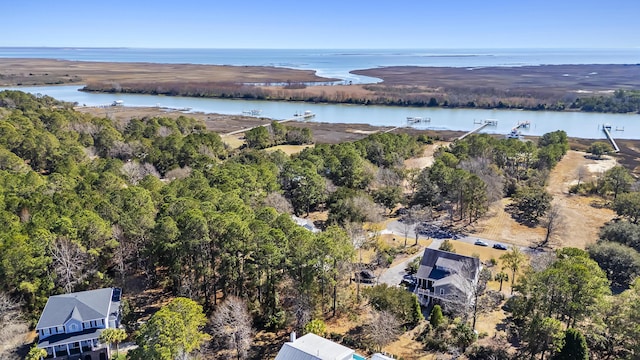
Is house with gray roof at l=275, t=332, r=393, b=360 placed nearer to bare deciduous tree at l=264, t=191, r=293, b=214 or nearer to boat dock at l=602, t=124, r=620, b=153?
bare deciduous tree at l=264, t=191, r=293, b=214

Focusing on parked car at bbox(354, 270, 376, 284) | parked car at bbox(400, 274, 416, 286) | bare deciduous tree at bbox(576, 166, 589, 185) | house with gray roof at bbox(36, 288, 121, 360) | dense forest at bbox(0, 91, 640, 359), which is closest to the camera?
house with gray roof at bbox(36, 288, 121, 360)

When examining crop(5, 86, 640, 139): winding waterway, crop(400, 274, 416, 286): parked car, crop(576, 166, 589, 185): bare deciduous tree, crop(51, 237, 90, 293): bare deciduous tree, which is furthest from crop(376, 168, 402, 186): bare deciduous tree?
crop(5, 86, 640, 139): winding waterway

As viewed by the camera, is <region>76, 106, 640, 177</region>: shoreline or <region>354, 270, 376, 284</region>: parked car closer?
<region>354, 270, 376, 284</region>: parked car

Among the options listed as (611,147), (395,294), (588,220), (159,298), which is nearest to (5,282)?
(159,298)

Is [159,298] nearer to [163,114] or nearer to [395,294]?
[395,294]

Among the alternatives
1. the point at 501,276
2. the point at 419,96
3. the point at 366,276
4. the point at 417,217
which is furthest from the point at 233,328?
the point at 419,96

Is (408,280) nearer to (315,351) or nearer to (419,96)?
(315,351)

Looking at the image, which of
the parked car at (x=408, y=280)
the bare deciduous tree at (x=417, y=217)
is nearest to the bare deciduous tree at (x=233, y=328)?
the parked car at (x=408, y=280)
